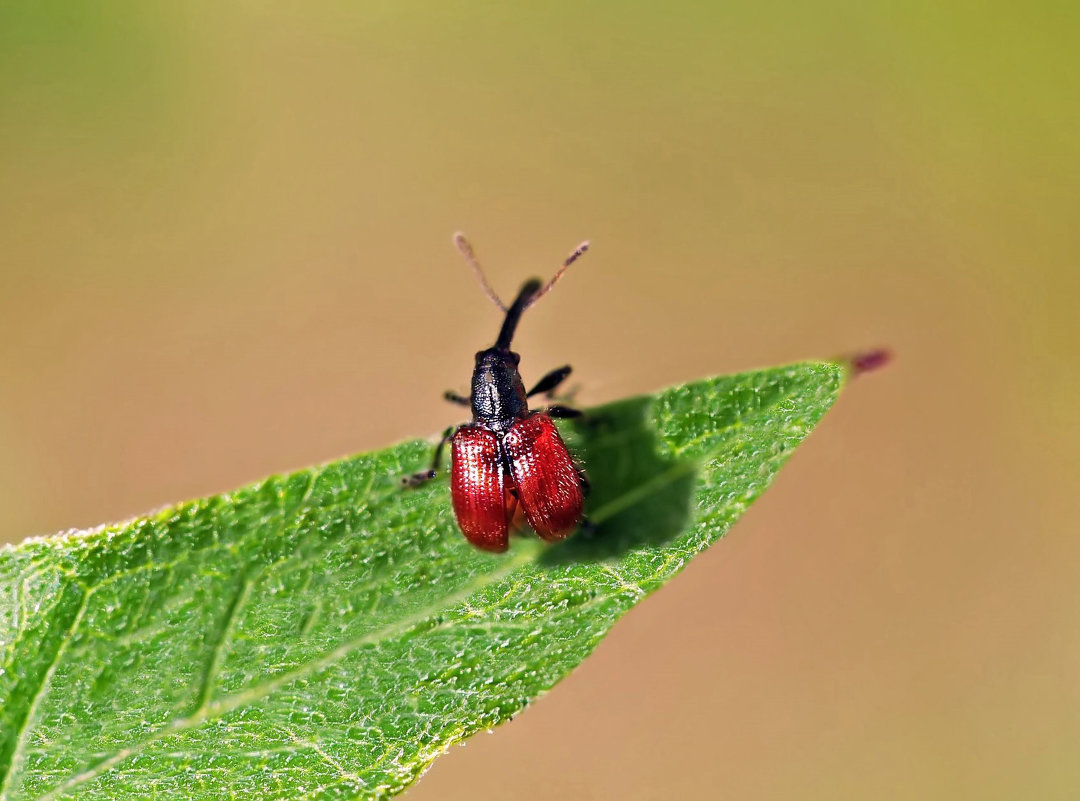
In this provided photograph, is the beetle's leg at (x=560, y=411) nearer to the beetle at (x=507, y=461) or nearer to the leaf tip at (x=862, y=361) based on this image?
the beetle at (x=507, y=461)

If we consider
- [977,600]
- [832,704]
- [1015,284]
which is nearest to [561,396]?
[832,704]

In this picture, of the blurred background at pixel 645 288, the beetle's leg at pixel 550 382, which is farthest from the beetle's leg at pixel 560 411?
the blurred background at pixel 645 288

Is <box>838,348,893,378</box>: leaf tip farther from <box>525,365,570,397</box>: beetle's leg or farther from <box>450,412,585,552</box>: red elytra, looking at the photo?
<box>525,365,570,397</box>: beetle's leg

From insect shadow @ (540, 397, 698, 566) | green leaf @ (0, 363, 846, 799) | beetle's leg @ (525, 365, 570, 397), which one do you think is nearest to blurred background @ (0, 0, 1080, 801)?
beetle's leg @ (525, 365, 570, 397)

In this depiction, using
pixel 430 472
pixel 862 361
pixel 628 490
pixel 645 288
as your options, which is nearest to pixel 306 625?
pixel 430 472

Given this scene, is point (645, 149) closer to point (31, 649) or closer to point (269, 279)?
point (269, 279)
